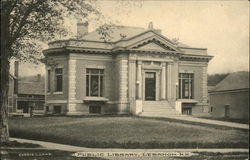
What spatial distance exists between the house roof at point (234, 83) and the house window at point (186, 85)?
1.81 meters

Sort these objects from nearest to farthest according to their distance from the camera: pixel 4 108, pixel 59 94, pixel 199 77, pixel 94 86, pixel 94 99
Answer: pixel 4 108
pixel 59 94
pixel 94 99
pixel 94 86
pixel 199 77

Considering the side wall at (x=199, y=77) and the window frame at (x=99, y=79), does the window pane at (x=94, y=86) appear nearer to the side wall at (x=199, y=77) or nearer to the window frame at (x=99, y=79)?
the window frame at (x=99, y=79)

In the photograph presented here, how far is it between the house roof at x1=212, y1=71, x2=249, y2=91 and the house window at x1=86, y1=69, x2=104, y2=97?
7483mm

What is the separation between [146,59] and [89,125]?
9.15 meters

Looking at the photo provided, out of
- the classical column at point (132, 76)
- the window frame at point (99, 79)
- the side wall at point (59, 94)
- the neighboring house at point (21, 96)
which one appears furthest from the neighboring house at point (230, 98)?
the neighboring house at point (21, 96)

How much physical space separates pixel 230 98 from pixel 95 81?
9.21 meters

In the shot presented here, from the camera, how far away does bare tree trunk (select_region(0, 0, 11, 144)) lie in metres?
12.5

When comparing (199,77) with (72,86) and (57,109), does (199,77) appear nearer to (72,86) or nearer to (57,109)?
(72,86)

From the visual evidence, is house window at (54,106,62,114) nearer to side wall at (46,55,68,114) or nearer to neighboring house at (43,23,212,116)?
neighboring house at (43,23,212,116)

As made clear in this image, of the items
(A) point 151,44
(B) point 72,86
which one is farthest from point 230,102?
(B) point 72,86

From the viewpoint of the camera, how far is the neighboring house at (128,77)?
23.4 metres

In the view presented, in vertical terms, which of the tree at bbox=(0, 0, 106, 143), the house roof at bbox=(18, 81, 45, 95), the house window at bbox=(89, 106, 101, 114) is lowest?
the house window at bbox=(89, 106, 101, 114)

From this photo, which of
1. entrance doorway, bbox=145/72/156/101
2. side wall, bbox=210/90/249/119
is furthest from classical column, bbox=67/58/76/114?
side wall, bbox=210/90/249/119

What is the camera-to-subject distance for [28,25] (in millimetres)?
14023
